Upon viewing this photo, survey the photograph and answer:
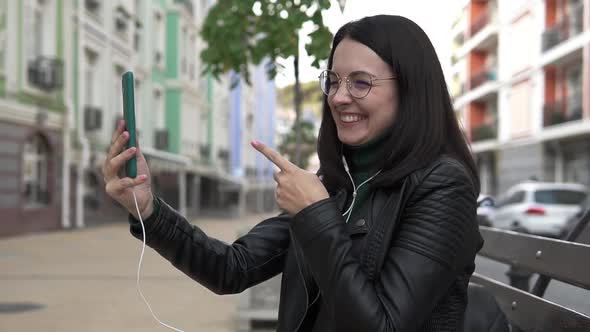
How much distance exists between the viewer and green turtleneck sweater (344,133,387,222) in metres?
1.72

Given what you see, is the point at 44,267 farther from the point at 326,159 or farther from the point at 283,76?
the point at 326,159

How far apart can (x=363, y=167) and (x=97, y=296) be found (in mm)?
6425

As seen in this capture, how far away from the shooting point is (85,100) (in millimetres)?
22266

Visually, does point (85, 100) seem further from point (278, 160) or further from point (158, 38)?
Result: point (278, 160)

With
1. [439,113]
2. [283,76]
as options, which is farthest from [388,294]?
[283,76]

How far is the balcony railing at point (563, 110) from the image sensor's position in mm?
27250

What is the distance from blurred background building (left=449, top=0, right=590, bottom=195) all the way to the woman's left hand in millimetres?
21439

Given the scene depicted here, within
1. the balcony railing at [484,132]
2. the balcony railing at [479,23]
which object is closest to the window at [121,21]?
the balcony railing at [484,132]

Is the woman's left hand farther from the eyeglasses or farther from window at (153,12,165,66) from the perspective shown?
window at (153,12,165,66)

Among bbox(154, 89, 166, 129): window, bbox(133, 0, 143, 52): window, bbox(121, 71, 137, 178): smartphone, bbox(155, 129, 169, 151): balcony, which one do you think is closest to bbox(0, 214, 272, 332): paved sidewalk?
bbox(121, 71, 137, 178): smartphone

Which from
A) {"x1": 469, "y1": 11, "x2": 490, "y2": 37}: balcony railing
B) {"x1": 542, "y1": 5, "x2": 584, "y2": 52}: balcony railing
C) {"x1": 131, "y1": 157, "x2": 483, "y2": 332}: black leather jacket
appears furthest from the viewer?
{"x1": 469, "y1": 11, "x2": 490, "y2": 37}: balcony railing

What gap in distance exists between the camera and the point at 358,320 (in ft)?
4.75

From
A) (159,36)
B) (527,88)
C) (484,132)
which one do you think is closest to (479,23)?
(484,132)

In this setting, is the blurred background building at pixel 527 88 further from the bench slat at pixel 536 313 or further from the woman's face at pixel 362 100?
the woman's face at pixel 362 100
